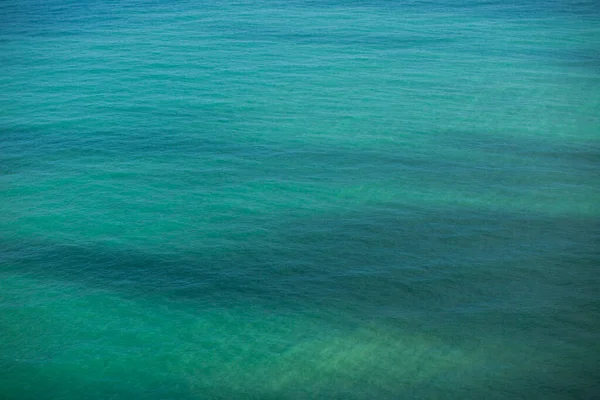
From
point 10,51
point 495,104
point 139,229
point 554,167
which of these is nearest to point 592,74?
point 495,104

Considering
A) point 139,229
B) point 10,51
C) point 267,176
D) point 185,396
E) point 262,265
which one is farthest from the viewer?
point 10,51

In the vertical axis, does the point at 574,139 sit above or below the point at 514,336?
above

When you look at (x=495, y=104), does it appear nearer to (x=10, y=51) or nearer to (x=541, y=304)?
(x=541, y=304)

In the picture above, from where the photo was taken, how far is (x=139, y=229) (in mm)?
16516

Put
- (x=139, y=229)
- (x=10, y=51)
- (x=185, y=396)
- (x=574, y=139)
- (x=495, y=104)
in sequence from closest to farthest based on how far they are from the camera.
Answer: (x=185, y=396) < (x=139, y=229) < (x=574, y=139) < (x=495, y=104) < (x=10, y=51)

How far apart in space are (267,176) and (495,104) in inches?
330

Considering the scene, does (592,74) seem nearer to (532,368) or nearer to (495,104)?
(495,104)

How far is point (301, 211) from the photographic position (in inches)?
671

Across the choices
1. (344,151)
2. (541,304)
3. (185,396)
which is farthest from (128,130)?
(541,304)

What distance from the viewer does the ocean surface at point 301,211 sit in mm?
12547

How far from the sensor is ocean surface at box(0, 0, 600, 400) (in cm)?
1255

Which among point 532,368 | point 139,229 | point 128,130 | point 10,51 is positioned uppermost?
point 10,51

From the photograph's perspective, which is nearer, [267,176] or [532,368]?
[532,368]

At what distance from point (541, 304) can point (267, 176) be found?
7788 millimetres
